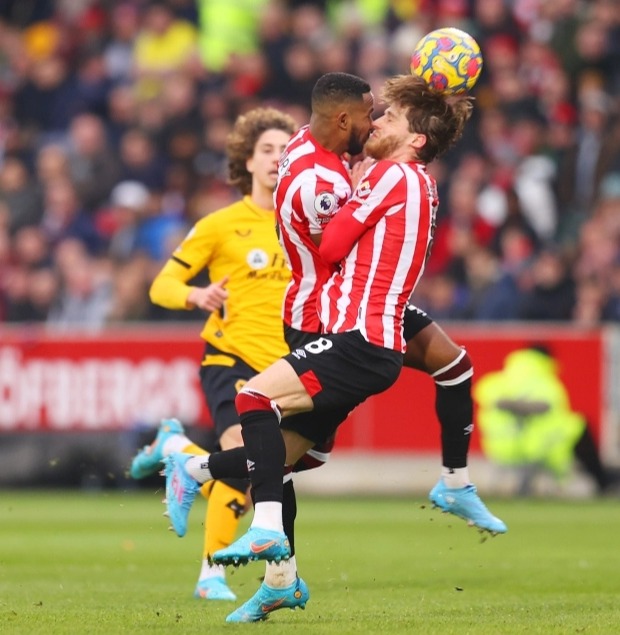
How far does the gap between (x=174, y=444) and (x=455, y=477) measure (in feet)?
4.88

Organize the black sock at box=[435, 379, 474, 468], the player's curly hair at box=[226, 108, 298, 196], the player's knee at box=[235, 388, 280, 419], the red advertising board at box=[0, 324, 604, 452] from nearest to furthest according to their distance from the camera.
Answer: the player's knee at box=[235, 388, 280, 419], the black sock at box=[435, 379, 474, 468], the player's curly hair at box=[226, 108, 298, 196], the red advertising board at box=[0, 324, 604, 452]

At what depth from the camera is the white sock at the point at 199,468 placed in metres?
7.31

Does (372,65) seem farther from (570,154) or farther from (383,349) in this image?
(383,349)

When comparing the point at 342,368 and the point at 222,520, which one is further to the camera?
the point at 222,520

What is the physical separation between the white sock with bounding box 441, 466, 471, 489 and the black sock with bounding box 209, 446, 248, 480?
1124 mm

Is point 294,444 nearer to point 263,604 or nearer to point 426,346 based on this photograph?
point 263,604

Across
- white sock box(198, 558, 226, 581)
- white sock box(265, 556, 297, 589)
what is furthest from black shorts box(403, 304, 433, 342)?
white sock box(198, 558, 226, 581)

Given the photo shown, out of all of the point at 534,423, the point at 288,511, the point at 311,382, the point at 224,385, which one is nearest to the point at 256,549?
the point at 311,382

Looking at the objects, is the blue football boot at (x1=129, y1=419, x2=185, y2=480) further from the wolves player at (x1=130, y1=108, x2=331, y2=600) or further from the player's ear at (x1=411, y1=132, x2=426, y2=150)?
the player's ear at (x1=411, y1=132, x2=426, y2=150)

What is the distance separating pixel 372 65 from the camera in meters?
18.4

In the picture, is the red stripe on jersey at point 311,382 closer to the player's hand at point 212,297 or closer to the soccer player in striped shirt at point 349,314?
the soccer player in striped shirt at point 349,314

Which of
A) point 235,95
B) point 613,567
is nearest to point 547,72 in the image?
point 235,95

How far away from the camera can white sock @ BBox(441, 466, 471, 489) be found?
779 cm

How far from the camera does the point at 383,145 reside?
23.1 ft
